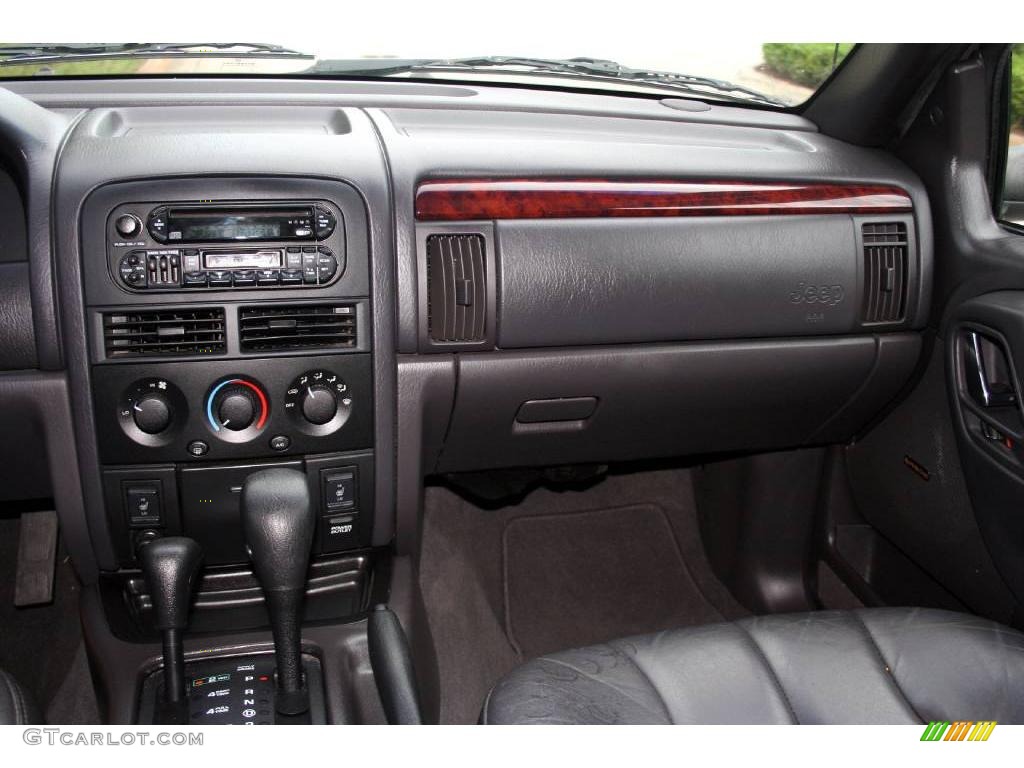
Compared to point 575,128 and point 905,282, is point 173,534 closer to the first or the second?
point 575,128

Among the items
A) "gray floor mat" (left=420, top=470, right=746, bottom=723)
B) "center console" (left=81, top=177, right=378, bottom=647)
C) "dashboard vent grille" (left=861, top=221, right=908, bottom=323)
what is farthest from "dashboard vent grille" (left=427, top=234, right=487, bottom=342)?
"gray floor mat" (left=420, top=470, right=746, bottom=723)

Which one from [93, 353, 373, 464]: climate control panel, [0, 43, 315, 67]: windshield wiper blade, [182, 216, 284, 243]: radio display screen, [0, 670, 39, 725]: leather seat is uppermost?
[0, 43, 315, 67]: windshield wiper blade

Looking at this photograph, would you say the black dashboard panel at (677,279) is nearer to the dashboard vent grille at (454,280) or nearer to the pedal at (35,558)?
the dashboard vent grille at (454,280)

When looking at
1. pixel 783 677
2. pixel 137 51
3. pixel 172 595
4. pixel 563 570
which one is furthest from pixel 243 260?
pixel 563 570

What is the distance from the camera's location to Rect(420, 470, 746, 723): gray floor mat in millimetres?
2625

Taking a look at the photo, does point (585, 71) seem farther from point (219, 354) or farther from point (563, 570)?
point (563, 570)

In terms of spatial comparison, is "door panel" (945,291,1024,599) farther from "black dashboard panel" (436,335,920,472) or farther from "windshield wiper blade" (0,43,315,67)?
"windshield wiper blade" (0,43,315,67)

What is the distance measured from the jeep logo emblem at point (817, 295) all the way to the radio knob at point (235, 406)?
3.74 feet

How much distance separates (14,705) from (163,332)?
26.1 inches

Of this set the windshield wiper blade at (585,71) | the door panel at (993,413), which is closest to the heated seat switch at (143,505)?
the windshield wiper blade at (585,71)

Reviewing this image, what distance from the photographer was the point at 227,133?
1.88 meters

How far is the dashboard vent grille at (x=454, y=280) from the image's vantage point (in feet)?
6.28

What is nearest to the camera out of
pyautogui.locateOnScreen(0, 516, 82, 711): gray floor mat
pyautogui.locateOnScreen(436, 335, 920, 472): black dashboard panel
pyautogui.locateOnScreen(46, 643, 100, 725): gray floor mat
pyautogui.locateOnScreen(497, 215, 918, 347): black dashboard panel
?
pyautogui.locateOnScreen(497, 215, 918, 347): black dashboard panel

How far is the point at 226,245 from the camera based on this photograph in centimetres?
177
